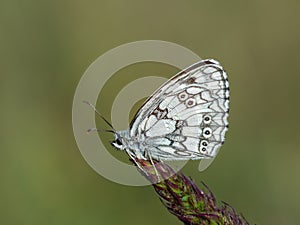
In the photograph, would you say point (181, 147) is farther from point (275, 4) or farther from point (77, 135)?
point (275, 4)

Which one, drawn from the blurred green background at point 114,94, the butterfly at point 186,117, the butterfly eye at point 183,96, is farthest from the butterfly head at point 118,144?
the blurred green background at point 114,94

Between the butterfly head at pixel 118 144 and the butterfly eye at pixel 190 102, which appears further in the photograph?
the butterfly eye at pixel 190 102

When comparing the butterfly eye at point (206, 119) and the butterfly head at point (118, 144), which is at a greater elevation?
the butterfly head at point (118, 144)

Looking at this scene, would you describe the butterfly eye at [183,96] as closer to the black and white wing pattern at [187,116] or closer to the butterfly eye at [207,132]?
the black and white wing pattern at [187,116]

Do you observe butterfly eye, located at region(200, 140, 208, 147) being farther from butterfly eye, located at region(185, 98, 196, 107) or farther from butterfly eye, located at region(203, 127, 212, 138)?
butterfly eye, located at region(185, 98, 196, 107)

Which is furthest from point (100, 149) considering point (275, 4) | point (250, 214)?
point (275, 4)

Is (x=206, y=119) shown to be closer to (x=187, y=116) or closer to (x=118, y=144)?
(x=187, y=116)
